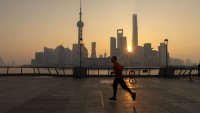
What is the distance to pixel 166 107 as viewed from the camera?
10867 millimetres

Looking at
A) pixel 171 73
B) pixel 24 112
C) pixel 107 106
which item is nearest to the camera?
pixel 24 112

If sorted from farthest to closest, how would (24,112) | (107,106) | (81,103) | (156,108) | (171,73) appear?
(171,73) → (81,103) → (107,106) → (156,108) → (24,112)

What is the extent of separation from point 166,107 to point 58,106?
12.2ft

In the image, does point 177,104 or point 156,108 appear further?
point 177,104

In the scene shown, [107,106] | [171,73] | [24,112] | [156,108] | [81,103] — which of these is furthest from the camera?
[171,73]

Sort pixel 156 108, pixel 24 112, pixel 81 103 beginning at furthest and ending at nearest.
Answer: pixel 81 103 → pixel 156 108 → pixel 24 112

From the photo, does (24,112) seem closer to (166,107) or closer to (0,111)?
(0,111)

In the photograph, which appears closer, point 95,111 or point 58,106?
point 95,111

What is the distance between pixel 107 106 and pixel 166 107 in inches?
80.6

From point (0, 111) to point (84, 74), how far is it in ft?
76.9

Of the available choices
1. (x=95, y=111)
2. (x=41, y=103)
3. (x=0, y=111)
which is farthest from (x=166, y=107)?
(x=0, y=111)

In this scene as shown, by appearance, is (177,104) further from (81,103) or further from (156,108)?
(81,103)

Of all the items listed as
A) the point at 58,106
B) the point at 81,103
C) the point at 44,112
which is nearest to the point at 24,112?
the point at 44,112

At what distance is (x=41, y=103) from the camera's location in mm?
12086
